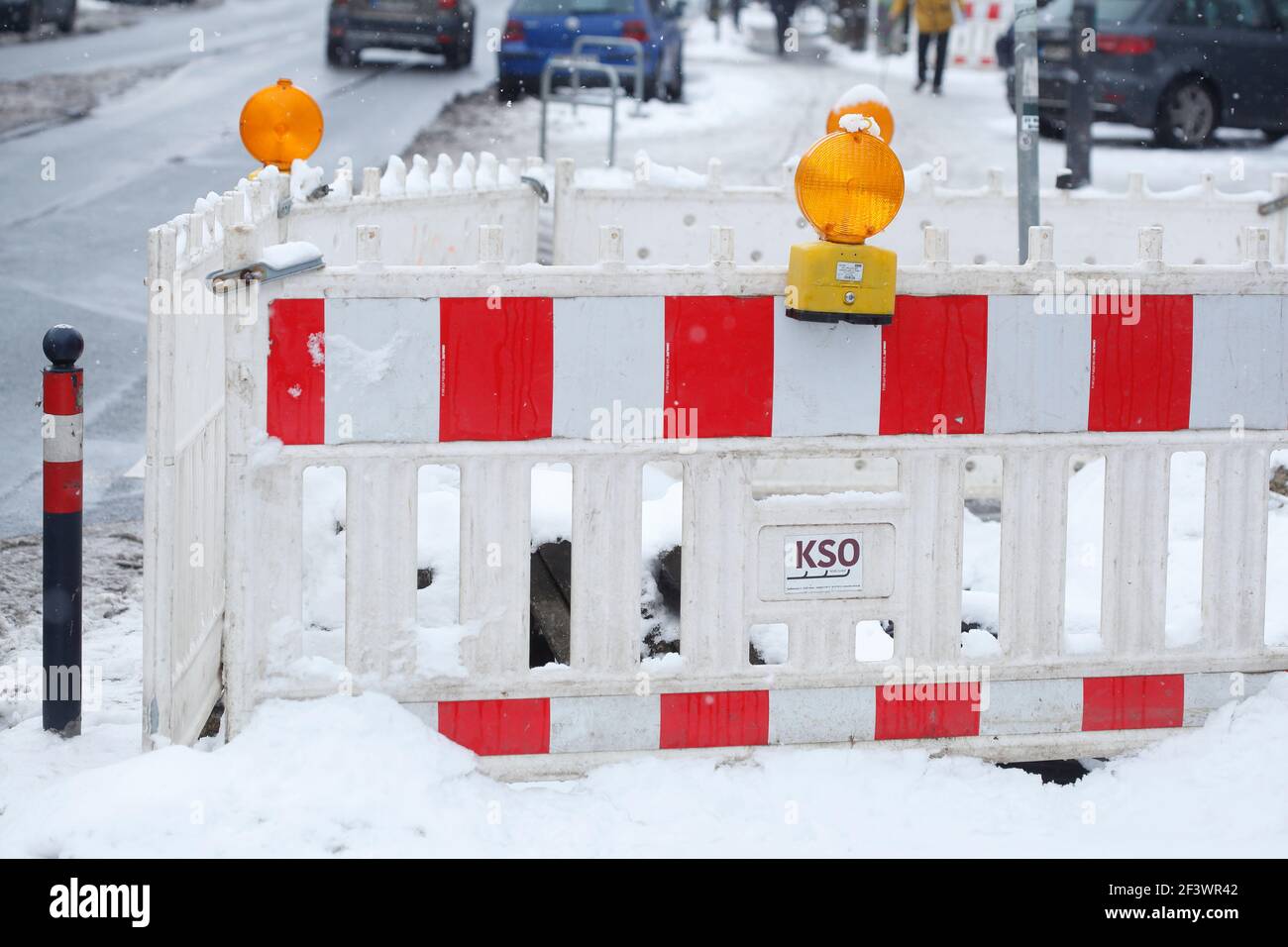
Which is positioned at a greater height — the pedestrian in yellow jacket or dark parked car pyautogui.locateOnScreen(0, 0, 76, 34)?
dark parked car pyautogui.locateOnScreen(0, 0, 76, 34)

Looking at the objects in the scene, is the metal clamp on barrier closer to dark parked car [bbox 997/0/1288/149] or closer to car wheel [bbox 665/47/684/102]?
dark parked car [bbox 997/0/1288/149]

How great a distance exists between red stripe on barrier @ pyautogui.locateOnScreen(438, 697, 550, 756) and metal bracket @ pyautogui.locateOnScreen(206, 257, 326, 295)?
1.06m

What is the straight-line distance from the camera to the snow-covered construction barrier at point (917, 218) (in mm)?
8430

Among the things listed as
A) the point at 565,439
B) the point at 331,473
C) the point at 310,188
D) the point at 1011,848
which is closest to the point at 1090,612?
the point at 1011,848

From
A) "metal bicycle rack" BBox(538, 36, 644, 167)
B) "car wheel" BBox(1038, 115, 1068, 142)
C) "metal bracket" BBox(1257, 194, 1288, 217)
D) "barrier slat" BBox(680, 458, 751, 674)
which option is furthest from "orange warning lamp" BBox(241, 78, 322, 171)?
"car wheel" BBox(1038, 115, 1068, 142)

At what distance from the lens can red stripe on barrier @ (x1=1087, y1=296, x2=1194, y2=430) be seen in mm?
4918

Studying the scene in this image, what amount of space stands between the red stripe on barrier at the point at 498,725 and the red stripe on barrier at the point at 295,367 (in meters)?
0.74

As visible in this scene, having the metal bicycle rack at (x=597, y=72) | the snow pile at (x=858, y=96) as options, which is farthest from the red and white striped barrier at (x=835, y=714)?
the metal bicycle rack at (x=597, y=72)

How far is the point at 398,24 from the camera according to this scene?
92.4 feet

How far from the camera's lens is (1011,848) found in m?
4.38

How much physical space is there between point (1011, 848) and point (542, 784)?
1125 mm

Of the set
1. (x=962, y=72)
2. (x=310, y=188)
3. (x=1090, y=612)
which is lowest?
(x=1090, y=612)
